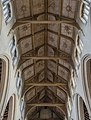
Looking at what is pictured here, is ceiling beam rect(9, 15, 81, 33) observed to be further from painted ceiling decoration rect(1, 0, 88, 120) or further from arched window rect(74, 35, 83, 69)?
arched window rect(74, 35, 83, 69)

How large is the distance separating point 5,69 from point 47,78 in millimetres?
9671

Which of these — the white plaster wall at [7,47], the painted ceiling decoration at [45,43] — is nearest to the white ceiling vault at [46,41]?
the painted ceiling decoration at [45,43]

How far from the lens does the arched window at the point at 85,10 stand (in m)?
17.5

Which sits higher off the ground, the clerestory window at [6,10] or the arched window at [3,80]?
the clerestory window at [6,10]

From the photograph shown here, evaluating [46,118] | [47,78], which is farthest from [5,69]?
Result: [46,118]

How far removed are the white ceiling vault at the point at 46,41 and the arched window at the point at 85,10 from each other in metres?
0.63

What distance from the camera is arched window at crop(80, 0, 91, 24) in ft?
57.4

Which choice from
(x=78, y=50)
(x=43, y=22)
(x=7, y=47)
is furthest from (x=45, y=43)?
(x=7, y=47)

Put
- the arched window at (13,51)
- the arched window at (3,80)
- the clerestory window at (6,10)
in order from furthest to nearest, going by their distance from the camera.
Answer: the arched window at (3,80)
the arched window at (13,51)
the clerestory window at (6,10)

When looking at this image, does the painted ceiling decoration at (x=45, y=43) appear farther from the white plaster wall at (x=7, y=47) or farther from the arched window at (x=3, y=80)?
the arched window at (x=3, y=80)

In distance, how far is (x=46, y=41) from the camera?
24375 millimetres

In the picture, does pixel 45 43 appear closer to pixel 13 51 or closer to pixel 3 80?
pixel 13 51

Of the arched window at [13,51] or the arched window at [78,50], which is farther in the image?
the arched window at [78,50]

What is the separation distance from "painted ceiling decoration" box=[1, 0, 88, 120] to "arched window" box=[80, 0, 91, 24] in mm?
389
